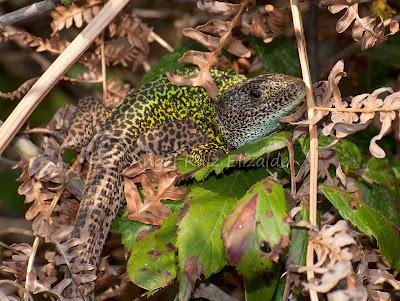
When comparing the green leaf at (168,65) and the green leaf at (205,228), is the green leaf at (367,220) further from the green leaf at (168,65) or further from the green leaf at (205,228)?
the green leaf at (168,65)

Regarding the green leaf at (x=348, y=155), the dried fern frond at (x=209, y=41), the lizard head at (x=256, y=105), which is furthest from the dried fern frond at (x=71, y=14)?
the green leaf at (x=348, y=155)

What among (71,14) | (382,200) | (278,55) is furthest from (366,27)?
(71,14)

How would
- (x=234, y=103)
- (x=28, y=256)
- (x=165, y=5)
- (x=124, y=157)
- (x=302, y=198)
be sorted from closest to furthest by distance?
(x=302, y=198) → (x=28, y=256) → (x=124, y=157) → (x=234, y=103) → (x=165, y=5)

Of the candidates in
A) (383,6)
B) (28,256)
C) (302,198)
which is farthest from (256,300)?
(383,6)

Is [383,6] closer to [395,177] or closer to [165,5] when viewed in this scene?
[395,177]

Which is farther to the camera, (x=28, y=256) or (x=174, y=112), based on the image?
(x=174, y=112)
